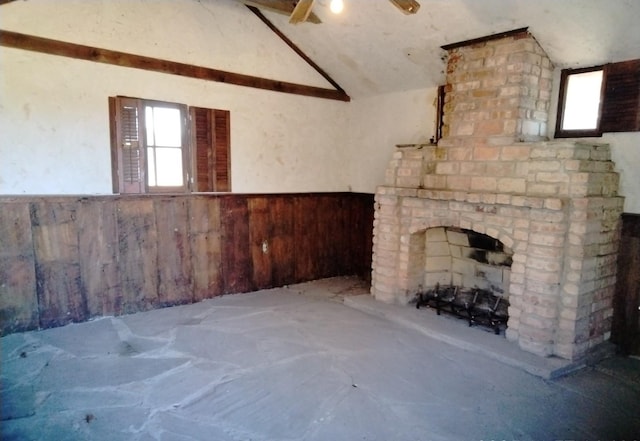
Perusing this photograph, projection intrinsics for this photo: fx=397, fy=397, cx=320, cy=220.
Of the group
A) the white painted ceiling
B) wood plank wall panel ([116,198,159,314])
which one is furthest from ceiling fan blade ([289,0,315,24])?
wood plank wall panel ([116,198,159,314])

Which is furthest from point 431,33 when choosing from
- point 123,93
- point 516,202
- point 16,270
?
point 16,270

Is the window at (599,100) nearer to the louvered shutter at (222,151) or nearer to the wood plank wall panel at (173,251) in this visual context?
the louvered shutter at (222,151)

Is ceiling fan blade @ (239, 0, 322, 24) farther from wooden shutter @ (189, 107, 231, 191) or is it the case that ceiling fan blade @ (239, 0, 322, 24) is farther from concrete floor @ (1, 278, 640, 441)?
concrete floor @ (1, 278, 640, 441)

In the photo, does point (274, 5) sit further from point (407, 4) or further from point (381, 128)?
point (381, 128)

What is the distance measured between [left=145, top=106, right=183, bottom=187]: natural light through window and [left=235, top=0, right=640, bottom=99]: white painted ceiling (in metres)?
1.76

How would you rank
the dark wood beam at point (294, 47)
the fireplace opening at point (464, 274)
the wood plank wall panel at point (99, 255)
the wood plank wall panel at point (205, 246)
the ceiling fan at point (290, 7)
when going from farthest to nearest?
the dark wood beam at point (294, 47), the wood plank wall panel at point (205, 246), the fireplace opening at point (464, 274), the wood plank wall panel at point (99, 255), the ceiling fan at point (290, 7)

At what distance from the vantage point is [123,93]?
13.5 feet

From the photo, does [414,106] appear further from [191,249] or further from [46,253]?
[46,253]

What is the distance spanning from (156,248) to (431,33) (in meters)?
3.73

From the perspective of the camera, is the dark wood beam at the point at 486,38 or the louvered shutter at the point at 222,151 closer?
the dark wood beam at the point at 486,38

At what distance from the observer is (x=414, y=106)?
514 centimetres

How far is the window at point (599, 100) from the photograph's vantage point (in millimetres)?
3377

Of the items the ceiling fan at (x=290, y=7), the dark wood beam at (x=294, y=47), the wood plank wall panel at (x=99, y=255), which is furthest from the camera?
the dark wood beam at (x=294, y=47)

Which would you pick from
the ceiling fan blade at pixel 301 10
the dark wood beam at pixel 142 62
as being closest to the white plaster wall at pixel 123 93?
the dark wood beam at pixel 142 62
